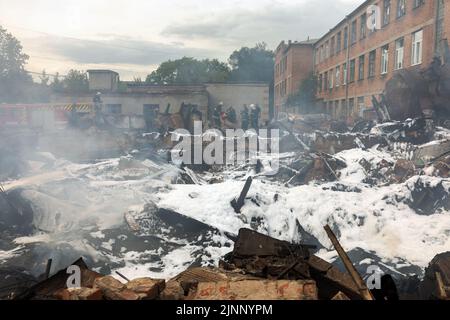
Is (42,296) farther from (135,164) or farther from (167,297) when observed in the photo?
(135,164)

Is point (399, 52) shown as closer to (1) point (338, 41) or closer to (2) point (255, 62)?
(1) point (338, 41)

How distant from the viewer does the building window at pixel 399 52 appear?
1914cm

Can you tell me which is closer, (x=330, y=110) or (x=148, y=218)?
(x=148, y=218)

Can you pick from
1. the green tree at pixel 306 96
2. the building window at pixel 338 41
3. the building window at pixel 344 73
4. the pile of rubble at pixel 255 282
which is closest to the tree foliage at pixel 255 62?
the green tree at pixel 306 96

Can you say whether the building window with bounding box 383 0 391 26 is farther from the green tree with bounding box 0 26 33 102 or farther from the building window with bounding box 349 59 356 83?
the green tree with bounding box 0 26 33 102

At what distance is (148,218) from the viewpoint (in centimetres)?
688

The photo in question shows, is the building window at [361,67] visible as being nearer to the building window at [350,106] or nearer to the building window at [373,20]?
the building window at [350,106]

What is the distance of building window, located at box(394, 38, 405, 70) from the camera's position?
19.1 meters

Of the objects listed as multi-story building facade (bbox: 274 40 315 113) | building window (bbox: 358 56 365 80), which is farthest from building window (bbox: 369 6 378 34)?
multi-story building facade (bbox: 274 40 315 113)

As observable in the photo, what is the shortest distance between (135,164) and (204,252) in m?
5.54

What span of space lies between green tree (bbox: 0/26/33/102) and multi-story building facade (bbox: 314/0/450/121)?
48.2ft

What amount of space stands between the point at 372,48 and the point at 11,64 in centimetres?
1966

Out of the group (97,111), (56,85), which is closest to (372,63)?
(97,111)
